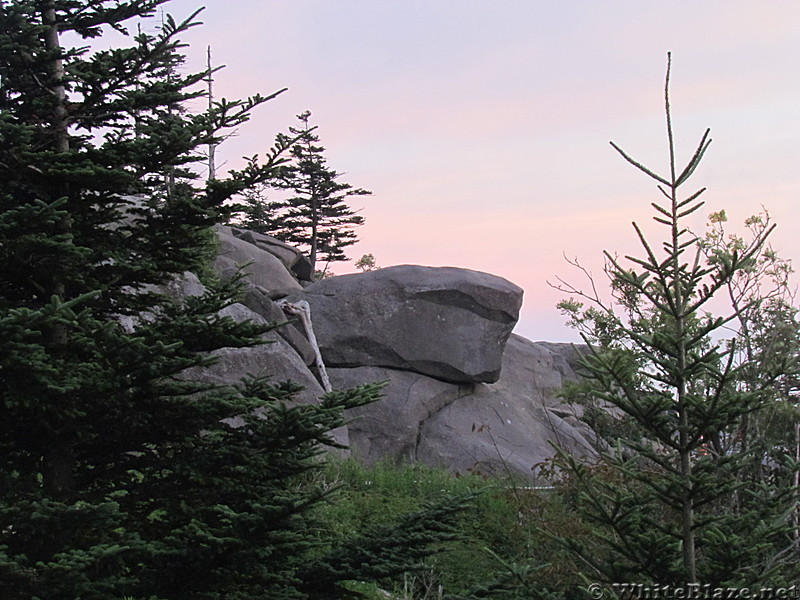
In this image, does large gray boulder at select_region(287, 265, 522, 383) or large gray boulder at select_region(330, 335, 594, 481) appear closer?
large gray boulder at select_region(330, 335, 594, 481)

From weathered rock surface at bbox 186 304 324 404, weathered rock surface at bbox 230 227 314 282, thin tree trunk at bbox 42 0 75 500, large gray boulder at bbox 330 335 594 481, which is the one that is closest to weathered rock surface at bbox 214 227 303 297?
weathered rock surface at bbox 230 227 314 282

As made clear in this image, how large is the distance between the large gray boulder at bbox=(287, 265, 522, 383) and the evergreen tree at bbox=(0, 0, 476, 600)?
11796 mm

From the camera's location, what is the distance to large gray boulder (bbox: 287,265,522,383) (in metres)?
17.3

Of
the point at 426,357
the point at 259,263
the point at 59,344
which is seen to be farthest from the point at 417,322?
the point at 59,344

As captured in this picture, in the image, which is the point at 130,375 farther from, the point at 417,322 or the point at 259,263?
the point at 259,263

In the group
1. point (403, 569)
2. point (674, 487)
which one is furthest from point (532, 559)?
point (674, 487)

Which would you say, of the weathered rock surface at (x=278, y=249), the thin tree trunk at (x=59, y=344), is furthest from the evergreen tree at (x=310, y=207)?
the thin tree trunk at (x=59, y=344)

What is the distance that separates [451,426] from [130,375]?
12545 mm

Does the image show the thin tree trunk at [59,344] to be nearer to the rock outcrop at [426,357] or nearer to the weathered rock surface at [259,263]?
the rock outcrop at [426,357]

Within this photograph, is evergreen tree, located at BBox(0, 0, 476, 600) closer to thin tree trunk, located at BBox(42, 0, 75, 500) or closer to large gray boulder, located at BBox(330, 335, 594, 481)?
thin tree trunk, located at BBox(42, 0, 75, 500)

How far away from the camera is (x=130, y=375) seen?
4.77 metres

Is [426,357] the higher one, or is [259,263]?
[259,263]

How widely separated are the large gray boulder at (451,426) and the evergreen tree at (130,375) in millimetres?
9794

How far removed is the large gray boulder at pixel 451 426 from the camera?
15953mm
